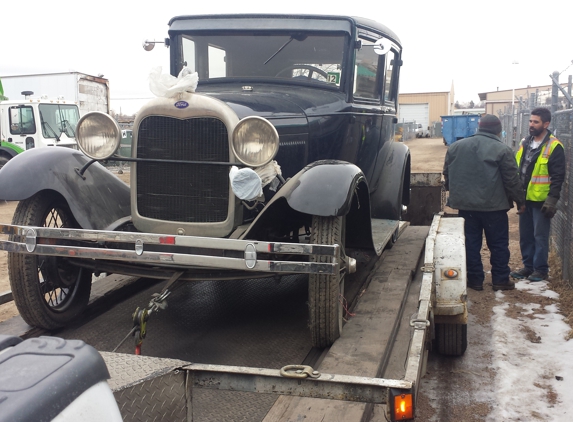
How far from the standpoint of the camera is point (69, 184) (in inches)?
145

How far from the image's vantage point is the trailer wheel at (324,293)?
3129mm

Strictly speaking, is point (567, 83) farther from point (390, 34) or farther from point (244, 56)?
point (244, 56)

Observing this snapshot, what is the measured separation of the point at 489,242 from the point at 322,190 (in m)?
2.89

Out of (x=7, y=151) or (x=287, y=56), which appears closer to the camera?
(x=287, y=56)

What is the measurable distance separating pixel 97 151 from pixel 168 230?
66 centimetres

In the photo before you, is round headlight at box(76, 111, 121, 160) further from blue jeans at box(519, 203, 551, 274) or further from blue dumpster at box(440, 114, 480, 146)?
blue dumpster at box(440, 114, 480, 146)

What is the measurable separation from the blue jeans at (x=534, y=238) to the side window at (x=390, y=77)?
1765mm

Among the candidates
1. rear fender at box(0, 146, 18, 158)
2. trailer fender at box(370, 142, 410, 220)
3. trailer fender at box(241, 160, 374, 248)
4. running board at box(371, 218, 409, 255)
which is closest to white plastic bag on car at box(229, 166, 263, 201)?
trailer fender at box(241, 160, 374, 248)

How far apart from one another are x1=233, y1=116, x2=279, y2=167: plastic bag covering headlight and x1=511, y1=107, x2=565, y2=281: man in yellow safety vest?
3.27 m

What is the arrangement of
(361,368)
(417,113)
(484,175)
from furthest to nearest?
(417,113) < (484,175) < (361,368)

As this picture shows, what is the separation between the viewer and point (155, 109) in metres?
3.38

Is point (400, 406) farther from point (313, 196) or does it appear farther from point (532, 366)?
point (532, 366)

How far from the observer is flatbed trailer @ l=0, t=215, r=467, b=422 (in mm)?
1885

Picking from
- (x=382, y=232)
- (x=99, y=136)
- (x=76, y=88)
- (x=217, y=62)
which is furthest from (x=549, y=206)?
(x=76, y=88)
